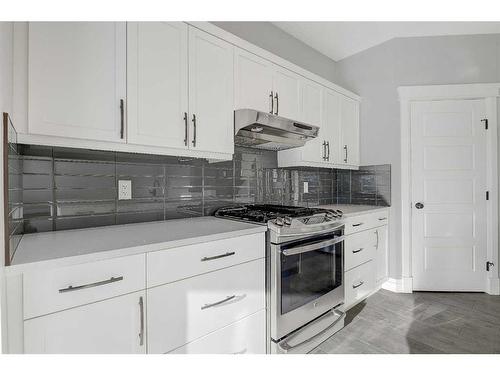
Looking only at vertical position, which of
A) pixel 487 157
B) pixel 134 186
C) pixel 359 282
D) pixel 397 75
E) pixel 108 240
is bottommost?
pixel 359 282

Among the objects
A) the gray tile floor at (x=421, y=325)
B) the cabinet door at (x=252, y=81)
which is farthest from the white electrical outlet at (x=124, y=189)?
the gray tile floor at (x=421, y=325)

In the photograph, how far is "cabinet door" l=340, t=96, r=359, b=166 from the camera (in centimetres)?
299

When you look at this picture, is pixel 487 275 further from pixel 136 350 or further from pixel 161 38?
pixel 161 38

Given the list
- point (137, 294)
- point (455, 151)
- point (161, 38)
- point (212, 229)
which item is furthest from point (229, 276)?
point (455, 151)

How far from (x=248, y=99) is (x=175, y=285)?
1.38m

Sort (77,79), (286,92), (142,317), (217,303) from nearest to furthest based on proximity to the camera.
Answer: (142,317) < (77,79) < (217,303) < (286,92)

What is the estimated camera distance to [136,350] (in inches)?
44.7

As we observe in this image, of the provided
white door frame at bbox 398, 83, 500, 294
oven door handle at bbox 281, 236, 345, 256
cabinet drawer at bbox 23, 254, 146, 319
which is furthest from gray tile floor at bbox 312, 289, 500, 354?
cabinet drawer at bbox 23, 254, 146, 319

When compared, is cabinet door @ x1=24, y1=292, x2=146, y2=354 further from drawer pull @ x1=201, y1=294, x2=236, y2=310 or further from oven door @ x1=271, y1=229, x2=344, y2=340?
oven door @ x1=271, y1=229, x2=344, y2=340

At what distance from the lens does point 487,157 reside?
9.09 feet

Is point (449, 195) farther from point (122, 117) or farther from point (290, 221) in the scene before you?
point (122, 117)

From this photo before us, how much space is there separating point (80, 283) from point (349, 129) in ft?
9.57

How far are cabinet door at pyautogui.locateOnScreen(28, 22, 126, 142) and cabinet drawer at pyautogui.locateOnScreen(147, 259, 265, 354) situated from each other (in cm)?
84

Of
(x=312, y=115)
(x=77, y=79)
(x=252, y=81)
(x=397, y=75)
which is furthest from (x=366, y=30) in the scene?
(x=77, y=79)
